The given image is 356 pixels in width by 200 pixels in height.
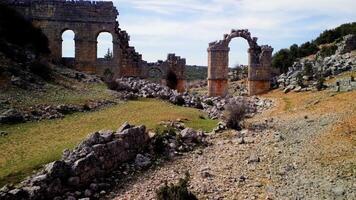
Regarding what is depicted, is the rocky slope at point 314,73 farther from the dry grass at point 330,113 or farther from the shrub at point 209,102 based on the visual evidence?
the shrub at point 209,102

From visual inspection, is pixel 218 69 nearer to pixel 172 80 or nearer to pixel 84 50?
pixel 172 80

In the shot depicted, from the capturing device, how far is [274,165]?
1464 centimetres

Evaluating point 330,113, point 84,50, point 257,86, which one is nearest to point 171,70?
point 84,50

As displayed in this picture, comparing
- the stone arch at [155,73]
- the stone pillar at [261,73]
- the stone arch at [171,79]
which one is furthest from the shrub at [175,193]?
the stone arch at [171,79]

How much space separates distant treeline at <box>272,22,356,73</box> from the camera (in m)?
59.2

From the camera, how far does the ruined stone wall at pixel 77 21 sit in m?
41.6

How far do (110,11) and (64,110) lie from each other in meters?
21.6

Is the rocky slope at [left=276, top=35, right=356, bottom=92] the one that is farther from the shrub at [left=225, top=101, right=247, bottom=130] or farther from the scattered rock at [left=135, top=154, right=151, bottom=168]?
the scattered rock at [left=135, top=154, right=151, bottom=168]

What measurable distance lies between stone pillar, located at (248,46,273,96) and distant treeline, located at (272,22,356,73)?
18100 mm

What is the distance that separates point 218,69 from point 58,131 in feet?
72.1

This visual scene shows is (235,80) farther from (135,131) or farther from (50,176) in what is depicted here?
(50,176)

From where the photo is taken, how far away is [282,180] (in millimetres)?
13219

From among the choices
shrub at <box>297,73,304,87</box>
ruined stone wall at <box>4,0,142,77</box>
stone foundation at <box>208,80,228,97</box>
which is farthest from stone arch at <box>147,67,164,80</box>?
shrub at <box>297,73,304,87</box>

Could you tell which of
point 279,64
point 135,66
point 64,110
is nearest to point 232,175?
point 64,110
